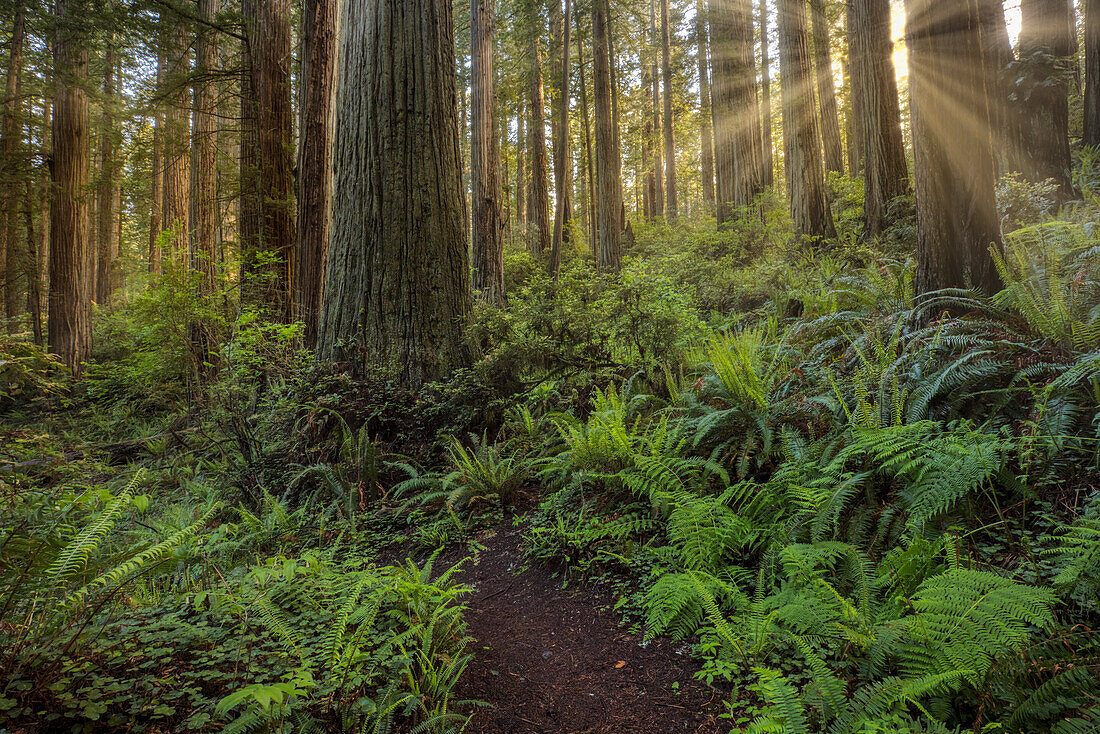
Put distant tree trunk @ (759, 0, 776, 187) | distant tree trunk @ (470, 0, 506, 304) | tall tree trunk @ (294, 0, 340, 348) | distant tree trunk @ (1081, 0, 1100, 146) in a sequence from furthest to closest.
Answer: distant tree trunk @ (759, 0, 776, 187), distant tree trunk @ (470, 0, 506, 304), distant tree trunk @ (1081, 0, 1100, 146), tall tree trunk @ (294, 0, 340, 348)

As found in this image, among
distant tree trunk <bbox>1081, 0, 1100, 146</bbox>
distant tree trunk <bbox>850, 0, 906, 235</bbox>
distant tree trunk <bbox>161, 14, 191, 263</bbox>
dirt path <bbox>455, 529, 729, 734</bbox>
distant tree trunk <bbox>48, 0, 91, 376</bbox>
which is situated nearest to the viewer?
dirt path <bbox>455, 529, 729, 734</bbox>

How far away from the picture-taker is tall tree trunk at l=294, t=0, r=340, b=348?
6.66 metres

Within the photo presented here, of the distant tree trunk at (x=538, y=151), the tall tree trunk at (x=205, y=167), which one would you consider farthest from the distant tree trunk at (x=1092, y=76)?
the tall tree trunk at (x=205, y=167)

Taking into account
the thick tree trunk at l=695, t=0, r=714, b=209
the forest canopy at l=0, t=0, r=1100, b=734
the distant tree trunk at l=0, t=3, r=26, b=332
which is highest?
the thick tree trunk at l=695, t=0, r=714, b=209

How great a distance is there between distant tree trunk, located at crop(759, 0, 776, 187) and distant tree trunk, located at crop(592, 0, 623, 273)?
4108mm

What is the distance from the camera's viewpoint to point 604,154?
1220 centimetres

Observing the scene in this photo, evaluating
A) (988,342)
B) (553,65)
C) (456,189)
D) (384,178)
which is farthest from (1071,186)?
(553,65)

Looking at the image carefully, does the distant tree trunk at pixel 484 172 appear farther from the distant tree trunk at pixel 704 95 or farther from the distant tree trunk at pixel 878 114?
the distant tree trunk at pixel 878 114

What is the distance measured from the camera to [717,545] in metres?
2.46

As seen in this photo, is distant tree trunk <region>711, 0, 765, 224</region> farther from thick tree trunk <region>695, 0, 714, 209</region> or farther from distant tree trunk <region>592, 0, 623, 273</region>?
distant tree trunk <region>592, 0, 623, 273</region>

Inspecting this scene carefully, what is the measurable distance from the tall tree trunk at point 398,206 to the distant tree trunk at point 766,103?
1045 centimetres

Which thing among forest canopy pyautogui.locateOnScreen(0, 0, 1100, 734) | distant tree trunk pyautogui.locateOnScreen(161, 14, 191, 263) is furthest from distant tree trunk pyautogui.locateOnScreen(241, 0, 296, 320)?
distant tree trunk pyautogui.locateOnScreen(161, 14, 191, 263)

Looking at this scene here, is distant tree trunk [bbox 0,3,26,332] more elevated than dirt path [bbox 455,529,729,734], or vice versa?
distant tree trunk [bbox 0,3,26,332]

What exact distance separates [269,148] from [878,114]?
→ 997cm
